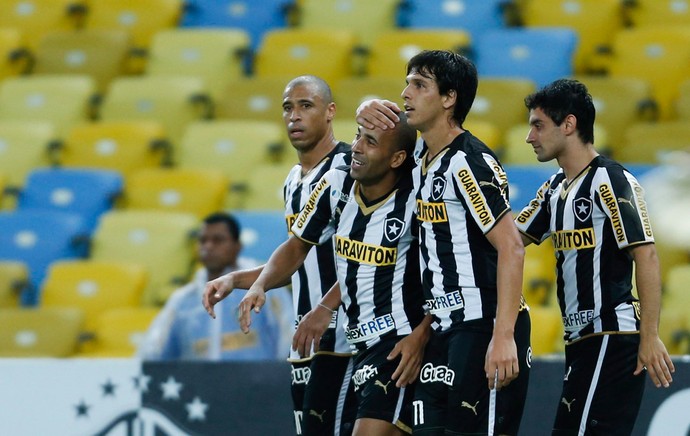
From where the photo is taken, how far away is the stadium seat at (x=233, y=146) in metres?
9.48

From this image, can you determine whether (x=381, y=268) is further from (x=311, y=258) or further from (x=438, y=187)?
(x=311, y=258)

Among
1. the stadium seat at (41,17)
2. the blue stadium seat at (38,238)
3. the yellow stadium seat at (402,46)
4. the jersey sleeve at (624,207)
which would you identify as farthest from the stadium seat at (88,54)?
the jersey sleeve at (624,207)

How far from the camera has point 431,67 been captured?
16.0 ft

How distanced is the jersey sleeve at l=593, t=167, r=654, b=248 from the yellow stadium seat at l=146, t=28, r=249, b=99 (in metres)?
5.76

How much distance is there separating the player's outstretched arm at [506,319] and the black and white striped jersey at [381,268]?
20.7 inches

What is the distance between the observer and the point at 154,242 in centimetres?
893

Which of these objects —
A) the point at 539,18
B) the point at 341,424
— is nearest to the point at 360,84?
the point at 539,18

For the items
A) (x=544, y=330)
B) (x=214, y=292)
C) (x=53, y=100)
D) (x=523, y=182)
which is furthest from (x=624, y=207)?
(x=53, y=100)

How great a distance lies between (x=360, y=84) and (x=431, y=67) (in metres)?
4.63

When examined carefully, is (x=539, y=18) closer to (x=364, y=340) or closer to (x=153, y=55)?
(x=153, y=55)

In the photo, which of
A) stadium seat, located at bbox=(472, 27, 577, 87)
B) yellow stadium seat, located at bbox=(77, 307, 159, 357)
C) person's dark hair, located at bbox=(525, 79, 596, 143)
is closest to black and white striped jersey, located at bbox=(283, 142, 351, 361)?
person's dark hair, located at bbox=(525, 79, 596, 143)

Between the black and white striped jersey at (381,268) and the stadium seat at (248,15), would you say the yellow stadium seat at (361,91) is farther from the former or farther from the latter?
the black and white striped jersey at (381,268)

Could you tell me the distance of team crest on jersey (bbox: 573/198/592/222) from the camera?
5.07 metres

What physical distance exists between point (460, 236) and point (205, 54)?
241 inches
